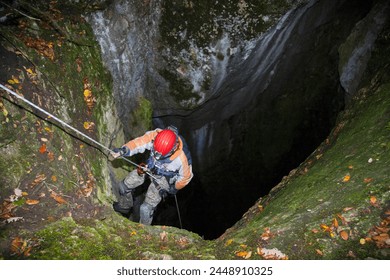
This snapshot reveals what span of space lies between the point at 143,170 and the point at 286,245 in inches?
141

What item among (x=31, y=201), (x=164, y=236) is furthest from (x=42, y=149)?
(x=164, y=236)

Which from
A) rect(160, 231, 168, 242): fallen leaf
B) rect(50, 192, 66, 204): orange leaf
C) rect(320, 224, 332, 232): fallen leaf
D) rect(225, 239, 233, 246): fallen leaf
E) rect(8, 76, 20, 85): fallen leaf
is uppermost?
rect(8, 76, 20, 85): fallen leaf

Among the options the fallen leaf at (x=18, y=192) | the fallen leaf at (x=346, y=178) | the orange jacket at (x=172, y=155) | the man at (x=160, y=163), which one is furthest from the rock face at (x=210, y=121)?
the orange jacket at (x=172, y=155)

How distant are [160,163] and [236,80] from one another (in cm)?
456

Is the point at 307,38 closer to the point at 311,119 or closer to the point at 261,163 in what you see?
the point at 311,119

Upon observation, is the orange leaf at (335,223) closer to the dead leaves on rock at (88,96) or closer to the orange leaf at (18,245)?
the orange leaf at (18,245)

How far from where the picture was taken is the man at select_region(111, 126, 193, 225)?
575 centimetres

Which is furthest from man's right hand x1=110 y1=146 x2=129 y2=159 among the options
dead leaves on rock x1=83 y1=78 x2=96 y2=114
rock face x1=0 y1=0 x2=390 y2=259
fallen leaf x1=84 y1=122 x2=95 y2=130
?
dead leaves on rock x1=83 y1=78 x2=96 y2=114

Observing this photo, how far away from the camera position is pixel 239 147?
13070 millimetres

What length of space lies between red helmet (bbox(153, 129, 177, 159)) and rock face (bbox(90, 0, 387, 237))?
286 cm

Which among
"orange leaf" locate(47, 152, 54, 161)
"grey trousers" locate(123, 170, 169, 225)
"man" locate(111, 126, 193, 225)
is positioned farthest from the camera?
"grey trousers" locate(123, 170, 169, 225)

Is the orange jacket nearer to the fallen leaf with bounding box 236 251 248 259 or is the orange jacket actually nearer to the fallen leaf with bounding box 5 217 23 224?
the fallen leaf with bounding box 5 217 23 224

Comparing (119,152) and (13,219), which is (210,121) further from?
(13,219)
